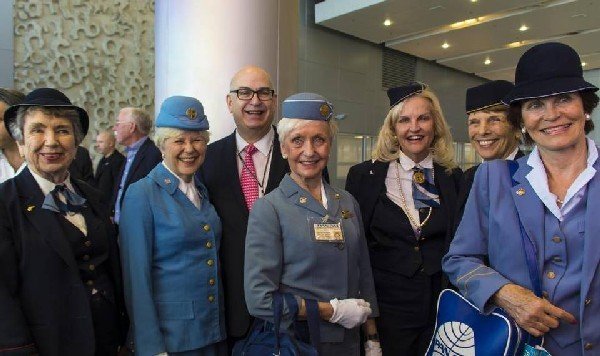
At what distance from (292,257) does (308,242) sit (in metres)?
0.09

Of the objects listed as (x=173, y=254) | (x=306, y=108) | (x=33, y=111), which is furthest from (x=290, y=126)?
(x=33, y=111)

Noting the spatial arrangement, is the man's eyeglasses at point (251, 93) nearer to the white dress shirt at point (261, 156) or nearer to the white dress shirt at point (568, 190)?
the white dress shirt at point (261, 156)

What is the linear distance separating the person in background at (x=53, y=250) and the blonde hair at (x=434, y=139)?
5.02 feet

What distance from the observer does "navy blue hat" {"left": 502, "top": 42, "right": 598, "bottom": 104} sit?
1.57 m

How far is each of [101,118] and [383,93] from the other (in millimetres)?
7165

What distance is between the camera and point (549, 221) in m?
1.60

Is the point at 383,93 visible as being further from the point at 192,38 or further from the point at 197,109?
the point at 197,109

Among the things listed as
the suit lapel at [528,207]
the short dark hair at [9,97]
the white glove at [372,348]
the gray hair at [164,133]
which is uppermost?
the short dark hair at [9,97]

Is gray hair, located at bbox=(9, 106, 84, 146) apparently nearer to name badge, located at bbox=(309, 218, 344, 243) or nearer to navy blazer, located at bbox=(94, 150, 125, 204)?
name badge, located at bbox=(309, 218, 344, 243)

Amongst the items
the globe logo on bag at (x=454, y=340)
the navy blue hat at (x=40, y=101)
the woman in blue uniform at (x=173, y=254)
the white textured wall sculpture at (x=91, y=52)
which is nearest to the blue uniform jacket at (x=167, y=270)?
the woman in blue uniform at (x=173, y=254)

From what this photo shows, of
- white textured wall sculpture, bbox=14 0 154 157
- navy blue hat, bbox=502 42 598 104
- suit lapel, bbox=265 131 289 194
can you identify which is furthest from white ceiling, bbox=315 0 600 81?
navy blue hat, bbox=502 42 598 104

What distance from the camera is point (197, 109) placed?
2.29 meters

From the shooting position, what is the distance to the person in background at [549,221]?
4.99 ft

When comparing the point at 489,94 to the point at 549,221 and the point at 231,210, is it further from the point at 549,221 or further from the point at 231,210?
the point at 231,210
